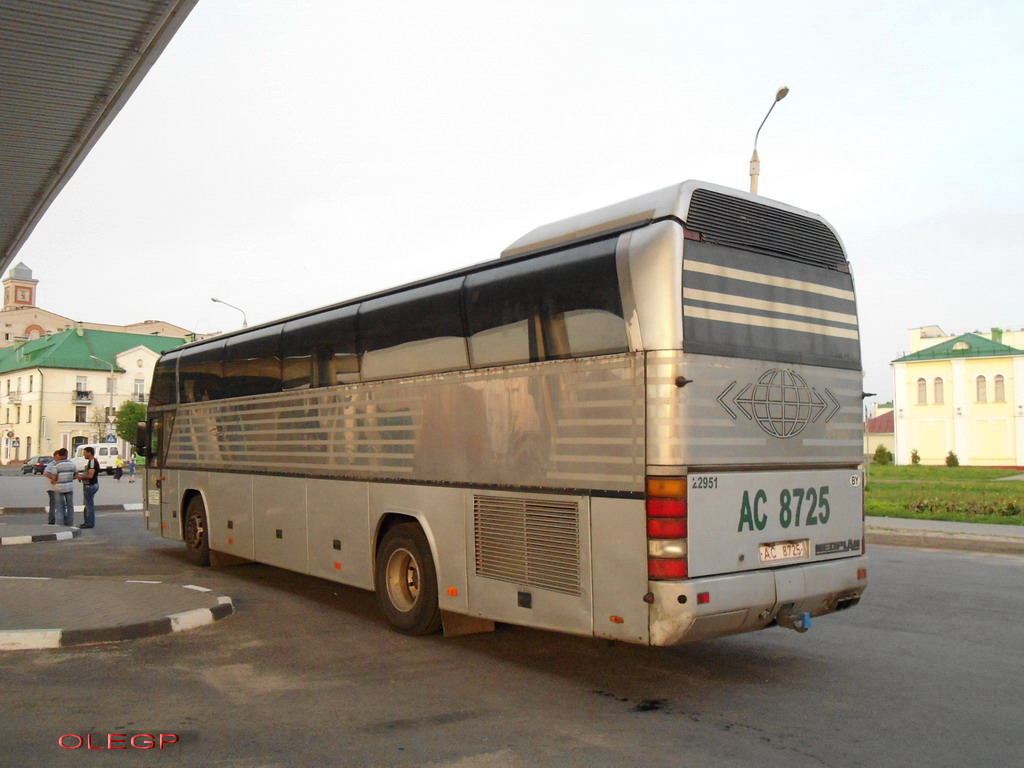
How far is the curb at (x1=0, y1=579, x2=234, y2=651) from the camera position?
793cm

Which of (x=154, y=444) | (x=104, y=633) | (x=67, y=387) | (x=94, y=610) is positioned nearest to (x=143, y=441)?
(x=154, y=444)

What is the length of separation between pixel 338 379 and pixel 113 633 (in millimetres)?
3249

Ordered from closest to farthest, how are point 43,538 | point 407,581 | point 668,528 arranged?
point 668,528, point 407,581, point 43,538

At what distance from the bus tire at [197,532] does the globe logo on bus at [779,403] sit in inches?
357

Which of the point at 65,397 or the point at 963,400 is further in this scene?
the point at 65,397

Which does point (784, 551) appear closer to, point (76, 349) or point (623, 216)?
point (623, 216)

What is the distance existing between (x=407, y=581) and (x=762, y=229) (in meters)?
4.55

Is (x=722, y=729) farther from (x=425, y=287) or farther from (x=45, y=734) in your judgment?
(x=425, y=287)

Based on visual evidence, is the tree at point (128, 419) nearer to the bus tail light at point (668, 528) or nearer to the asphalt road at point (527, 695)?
the asphalt road at point (527, 695)

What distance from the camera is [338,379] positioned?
980 centimetres

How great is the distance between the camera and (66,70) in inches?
427

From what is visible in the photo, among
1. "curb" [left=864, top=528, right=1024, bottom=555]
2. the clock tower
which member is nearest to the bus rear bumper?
"curb" [left=864, top=528, right=1024, bottom=555]

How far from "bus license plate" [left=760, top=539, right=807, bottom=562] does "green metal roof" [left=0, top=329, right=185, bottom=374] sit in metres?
87.5

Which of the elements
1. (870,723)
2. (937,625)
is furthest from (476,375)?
(937,625)
